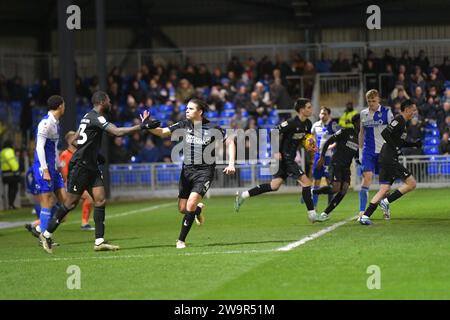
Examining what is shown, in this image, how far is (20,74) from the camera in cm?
3816

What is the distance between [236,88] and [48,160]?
1937cm

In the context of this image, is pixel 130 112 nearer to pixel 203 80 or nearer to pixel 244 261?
pixel 203 80

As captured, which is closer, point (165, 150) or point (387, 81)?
point (165, 150)

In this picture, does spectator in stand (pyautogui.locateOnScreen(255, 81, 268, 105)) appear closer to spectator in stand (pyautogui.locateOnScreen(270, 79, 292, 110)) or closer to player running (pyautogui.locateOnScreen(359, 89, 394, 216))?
spectator in stand (pyautogui.locateOnScreen(270, 79, 292, 110))

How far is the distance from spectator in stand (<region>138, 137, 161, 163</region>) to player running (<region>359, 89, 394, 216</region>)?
45.2ft

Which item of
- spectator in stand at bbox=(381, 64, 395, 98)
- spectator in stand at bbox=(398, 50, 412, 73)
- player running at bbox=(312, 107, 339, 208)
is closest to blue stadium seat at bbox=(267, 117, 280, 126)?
spectator in stand at bbox=(381, 64, 395, 98)

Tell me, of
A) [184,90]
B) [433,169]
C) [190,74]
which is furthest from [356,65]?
[433,169]

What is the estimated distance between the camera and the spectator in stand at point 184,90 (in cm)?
3444

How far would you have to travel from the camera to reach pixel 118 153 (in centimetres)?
3244

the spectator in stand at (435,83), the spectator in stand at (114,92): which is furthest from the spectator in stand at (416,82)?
the spectator in stand at (114,92)

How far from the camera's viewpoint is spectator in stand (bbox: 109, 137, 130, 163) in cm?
3228
